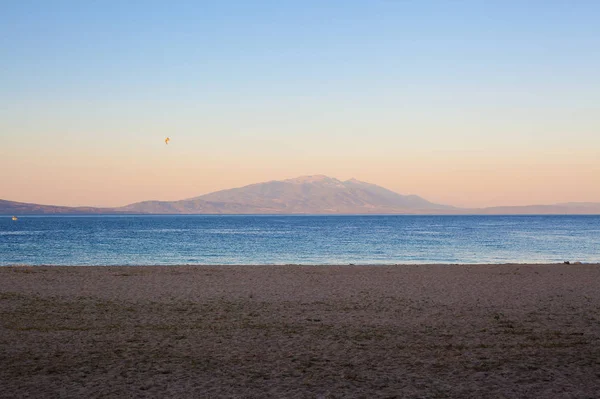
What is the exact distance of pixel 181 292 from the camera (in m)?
16.8

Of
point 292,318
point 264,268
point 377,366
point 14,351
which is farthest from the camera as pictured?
point 264,268

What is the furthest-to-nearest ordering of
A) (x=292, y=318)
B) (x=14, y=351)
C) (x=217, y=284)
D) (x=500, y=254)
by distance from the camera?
1. (x=500, y=254)
2. (x=217, y=284)
3. (x=292, y=318)
4. (x=14, y=351)

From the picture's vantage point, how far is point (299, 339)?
34.2ft

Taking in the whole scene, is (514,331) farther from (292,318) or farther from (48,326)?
(48,326)

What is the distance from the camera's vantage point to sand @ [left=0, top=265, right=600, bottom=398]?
7.57m

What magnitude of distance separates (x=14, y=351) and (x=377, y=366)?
551 cm

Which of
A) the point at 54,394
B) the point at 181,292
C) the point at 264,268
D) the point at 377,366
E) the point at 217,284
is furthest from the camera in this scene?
the point at 264,268

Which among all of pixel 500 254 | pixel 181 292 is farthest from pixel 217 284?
pixel 500 254

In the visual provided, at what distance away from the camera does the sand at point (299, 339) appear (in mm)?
7574

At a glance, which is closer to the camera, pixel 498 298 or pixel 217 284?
pixel 498 298

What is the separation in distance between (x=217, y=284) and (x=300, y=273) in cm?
450

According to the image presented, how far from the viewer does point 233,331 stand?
11164 mm

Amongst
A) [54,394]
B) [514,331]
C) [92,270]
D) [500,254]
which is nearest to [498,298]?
[514,331]

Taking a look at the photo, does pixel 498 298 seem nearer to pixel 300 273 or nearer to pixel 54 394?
pixel 300 273
